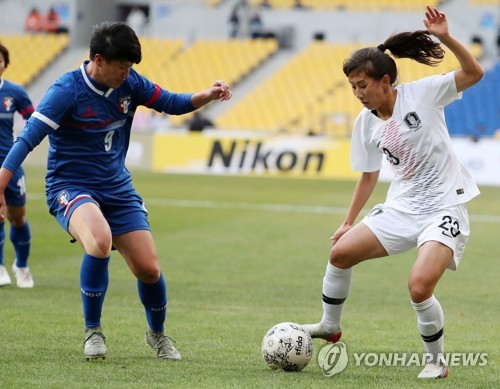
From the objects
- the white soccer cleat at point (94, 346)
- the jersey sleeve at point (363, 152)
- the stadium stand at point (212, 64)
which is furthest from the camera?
the stadium stand at point (212, 64)

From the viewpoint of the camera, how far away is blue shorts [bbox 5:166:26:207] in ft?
31.8

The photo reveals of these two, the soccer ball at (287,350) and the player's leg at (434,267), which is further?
the soccer ball at (287,350)

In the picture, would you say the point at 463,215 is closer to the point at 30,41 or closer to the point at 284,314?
the point at 284,314

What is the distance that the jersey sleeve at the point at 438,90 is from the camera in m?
6.03

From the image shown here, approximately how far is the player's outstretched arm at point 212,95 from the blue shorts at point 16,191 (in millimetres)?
3637

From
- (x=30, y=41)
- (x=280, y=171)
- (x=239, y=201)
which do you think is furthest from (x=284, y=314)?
(x=30, y=41)

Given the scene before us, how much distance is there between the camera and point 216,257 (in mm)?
12336

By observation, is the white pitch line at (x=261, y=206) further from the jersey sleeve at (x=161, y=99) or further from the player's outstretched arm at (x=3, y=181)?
the player's outstretched arm at (x=3, y=181)

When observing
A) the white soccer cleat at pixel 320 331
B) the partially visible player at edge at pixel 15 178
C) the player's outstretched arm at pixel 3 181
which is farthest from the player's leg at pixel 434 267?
the partially visible player at edge at pixel 15 178

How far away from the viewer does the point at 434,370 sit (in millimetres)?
6035

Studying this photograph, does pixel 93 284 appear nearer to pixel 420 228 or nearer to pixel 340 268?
pixel 340 268

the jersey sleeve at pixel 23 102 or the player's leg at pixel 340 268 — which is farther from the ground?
the player's leg at pixel 340 268

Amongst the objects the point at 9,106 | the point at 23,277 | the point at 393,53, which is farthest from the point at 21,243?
the point at 393,53

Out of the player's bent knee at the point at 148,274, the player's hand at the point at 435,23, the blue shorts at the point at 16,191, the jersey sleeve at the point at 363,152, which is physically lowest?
the blue shorts at the point at 16,191
